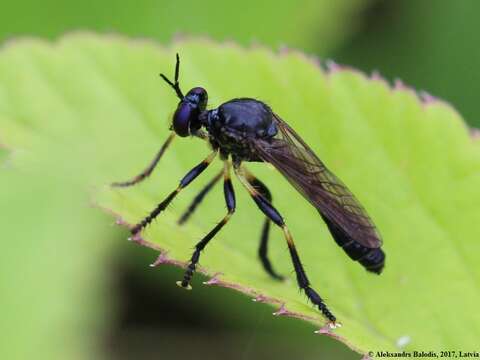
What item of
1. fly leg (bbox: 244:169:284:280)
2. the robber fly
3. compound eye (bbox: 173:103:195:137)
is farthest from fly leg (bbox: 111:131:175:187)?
fly leg (bbox: 244:169:284:280)

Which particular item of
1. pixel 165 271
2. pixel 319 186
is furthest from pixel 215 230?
pixel 165 271

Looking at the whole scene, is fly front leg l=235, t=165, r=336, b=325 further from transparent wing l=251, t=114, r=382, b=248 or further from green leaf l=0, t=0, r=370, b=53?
green leaf l=0, t=0, r=370, b=53

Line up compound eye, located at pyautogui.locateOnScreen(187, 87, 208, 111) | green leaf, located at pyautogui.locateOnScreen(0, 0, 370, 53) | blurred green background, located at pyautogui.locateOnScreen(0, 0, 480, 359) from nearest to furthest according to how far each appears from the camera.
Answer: compound eye, located at pyautogui.locateOnScreen(187, 87, 208, 111), blurred green background, located at pyautogui.locateOnScreen(0, 0, 480, 359), green leaf, located at pyautogui.locateOnScreen(0, 0, 370, 53)

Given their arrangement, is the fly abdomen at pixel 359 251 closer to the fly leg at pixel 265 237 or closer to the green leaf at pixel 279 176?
the green leaf at pixel 279 176

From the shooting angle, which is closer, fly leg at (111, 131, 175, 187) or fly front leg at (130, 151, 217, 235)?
fly front leg at (130, 151, 217, 235)

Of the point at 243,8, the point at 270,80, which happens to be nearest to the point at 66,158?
the point at 270,80

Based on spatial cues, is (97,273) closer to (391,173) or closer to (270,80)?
(270,80)

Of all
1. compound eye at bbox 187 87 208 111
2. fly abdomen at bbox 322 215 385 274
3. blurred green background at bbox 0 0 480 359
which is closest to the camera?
fly abdomen at bbox 322 215 385 274

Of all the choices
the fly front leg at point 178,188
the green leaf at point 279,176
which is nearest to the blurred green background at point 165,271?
the green leaf at point 279,176
